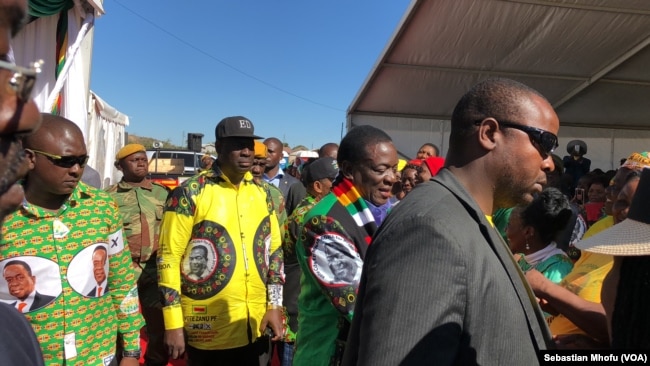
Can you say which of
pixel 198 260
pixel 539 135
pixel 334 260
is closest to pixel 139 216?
pixel 198 260

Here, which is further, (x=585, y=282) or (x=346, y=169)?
(x=346, y=169)

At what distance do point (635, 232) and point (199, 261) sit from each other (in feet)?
7.87

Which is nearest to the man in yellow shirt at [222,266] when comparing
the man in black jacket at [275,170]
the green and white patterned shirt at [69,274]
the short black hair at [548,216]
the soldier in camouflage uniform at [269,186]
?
the soldier in camouflage uniform at [269,186]

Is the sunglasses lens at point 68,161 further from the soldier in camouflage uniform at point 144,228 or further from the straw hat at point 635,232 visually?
the soldier in camouflage uniform at point 144,228

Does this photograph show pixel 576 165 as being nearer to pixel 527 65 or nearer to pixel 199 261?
pixel 527 65

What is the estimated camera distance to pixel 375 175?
2502 mm

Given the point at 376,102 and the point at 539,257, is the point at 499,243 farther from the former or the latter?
the point at 376,102

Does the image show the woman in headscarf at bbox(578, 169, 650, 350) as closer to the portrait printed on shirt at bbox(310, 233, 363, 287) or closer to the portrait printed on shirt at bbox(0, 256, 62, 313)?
the portrait printed on shirt at bbox(310, 233, 363, 287)

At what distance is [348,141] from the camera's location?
2645 millimetres

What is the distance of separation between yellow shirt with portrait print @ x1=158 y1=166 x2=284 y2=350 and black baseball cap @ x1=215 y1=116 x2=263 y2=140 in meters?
0.27

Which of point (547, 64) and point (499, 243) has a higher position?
point (547, 64)

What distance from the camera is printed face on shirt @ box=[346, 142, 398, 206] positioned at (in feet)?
8.16

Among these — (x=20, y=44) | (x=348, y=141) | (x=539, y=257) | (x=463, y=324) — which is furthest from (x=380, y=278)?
(x=20, y=44)

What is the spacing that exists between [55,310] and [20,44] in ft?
10.4
